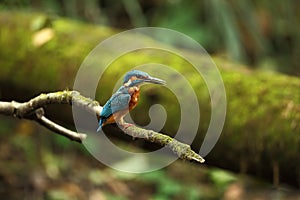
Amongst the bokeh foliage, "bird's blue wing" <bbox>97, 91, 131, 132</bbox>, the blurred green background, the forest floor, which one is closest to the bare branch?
"bird's blue wing" <bbox>97, 91, 131, 132</bbox>

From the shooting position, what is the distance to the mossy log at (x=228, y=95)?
7.32 feet

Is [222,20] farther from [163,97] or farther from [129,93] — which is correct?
[129,93]

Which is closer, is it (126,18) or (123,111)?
(123,111)

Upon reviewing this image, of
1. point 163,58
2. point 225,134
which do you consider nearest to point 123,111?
point 225,134

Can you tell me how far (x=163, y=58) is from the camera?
2551mm

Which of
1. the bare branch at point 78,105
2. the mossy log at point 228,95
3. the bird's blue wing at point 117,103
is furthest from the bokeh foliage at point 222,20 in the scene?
the bird's blue wing at point 117,103

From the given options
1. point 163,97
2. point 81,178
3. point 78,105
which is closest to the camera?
point 78,105

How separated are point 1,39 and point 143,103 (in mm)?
930

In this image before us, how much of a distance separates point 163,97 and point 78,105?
1.20m

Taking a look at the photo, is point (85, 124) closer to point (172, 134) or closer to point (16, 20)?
point (172, 134)

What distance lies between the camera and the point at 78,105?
3.82 feet

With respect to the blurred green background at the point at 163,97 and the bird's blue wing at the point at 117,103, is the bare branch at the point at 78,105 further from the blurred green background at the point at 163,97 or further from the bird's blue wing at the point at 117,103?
the blurred green background at the point at 163,97

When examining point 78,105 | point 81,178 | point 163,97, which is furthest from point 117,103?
point 81,178

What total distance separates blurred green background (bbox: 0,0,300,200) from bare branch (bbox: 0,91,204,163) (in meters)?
0.81
